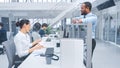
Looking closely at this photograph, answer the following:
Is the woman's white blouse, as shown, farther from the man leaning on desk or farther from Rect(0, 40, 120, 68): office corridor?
Rect(0, 40, 120, 68): office corridor

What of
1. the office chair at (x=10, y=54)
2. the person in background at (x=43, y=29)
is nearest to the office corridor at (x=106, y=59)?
the person in background at (x=43, y=29)

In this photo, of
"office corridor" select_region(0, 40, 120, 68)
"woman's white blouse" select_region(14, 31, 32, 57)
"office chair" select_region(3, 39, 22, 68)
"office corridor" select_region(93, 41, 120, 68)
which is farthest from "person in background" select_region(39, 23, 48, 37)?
"woman's white blouse" select_region(14, 31, 32, 57)

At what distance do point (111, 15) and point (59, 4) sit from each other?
324cm

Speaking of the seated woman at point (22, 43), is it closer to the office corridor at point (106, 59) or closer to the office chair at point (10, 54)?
the office chair at point (10, 54)

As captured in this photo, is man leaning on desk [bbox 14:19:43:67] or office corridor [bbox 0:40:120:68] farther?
office corridor [bbox 0:40:120:68]

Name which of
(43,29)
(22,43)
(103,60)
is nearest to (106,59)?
(103,60)

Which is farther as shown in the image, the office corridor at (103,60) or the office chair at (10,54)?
the office corridor at (103,60)

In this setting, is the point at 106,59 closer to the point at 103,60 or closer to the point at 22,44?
the point at 103,60

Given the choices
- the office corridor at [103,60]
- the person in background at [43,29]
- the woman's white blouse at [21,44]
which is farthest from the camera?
the person in background at [43,29]

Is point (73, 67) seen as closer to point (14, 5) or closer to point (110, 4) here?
point (110, 4)

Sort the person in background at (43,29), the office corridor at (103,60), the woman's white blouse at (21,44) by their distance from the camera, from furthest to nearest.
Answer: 1. the person in background at (43,29)
2. the office corridor at (103,60)
3. the woman's white blouse at (21,44)

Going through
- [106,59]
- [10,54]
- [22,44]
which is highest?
[22,44]

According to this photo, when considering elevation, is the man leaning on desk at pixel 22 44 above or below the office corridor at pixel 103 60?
above

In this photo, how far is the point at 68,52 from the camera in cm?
160
